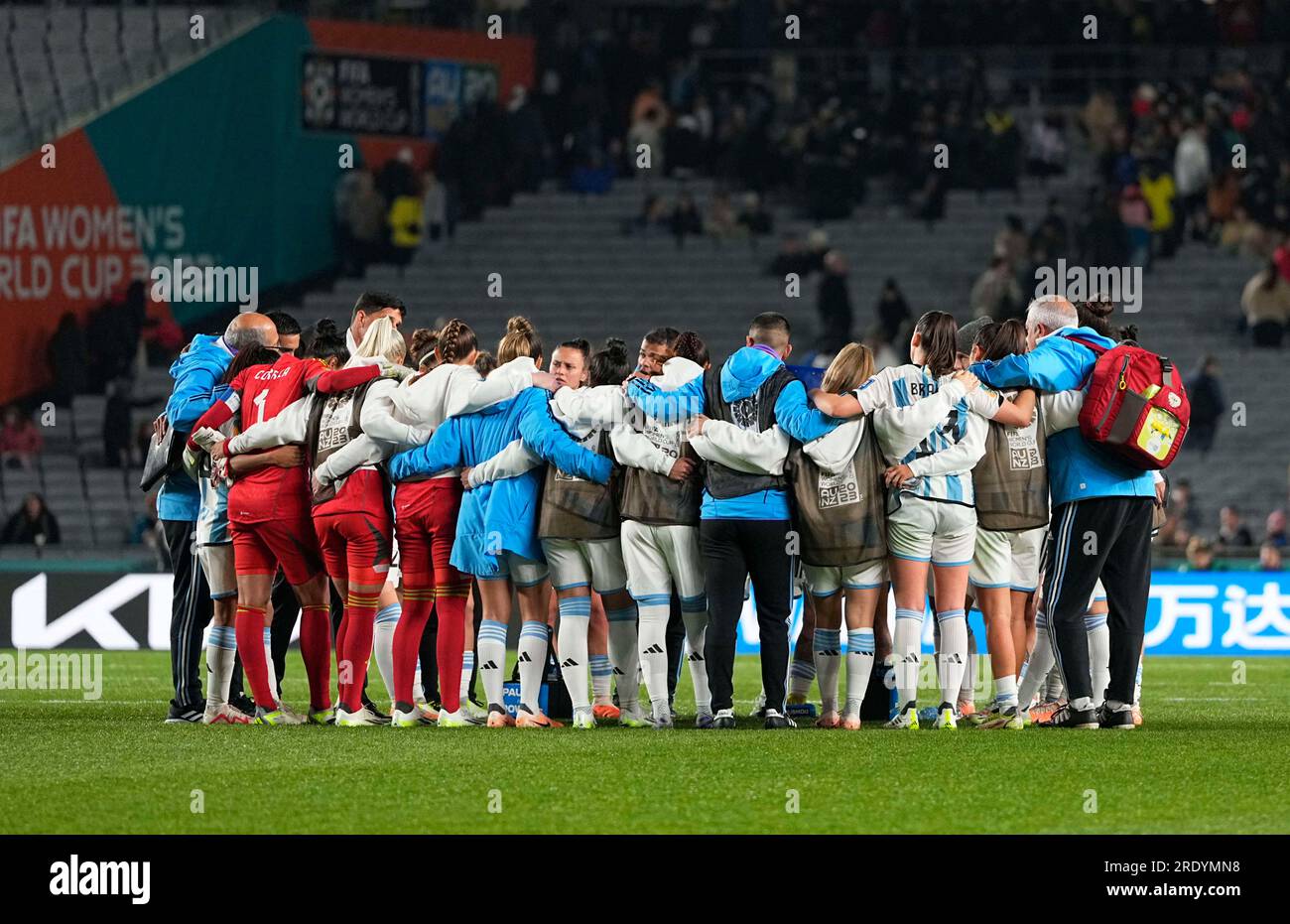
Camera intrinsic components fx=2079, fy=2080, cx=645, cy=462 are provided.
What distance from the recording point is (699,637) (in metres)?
10.8

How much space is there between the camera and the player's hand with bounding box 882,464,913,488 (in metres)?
10.4

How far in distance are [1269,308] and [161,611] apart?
1392 cm

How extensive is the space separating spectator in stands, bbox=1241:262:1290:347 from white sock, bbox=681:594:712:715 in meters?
16.3

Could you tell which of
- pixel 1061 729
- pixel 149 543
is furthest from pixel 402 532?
pixel 149 543

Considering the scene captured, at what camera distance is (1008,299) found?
25250 millimetres

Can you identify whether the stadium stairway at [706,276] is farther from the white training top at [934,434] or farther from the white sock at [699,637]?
the white sock at [699,637]

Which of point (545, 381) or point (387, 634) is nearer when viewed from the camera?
point (545, 381)

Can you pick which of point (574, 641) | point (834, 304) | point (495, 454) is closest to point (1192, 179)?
point (834, 304)

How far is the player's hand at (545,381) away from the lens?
1066 centimetres

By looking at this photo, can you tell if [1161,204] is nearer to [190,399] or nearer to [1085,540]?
[1085,540]

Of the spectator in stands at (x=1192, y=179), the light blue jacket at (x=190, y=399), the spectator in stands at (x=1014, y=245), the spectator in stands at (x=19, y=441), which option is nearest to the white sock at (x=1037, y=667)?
the light blue jacket at (x=190, y=399)

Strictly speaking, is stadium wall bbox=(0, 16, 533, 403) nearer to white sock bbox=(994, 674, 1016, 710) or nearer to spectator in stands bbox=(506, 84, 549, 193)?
spectator in stands bbox=(506, 84, 549, 193)

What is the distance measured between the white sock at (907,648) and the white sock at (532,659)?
179cm
